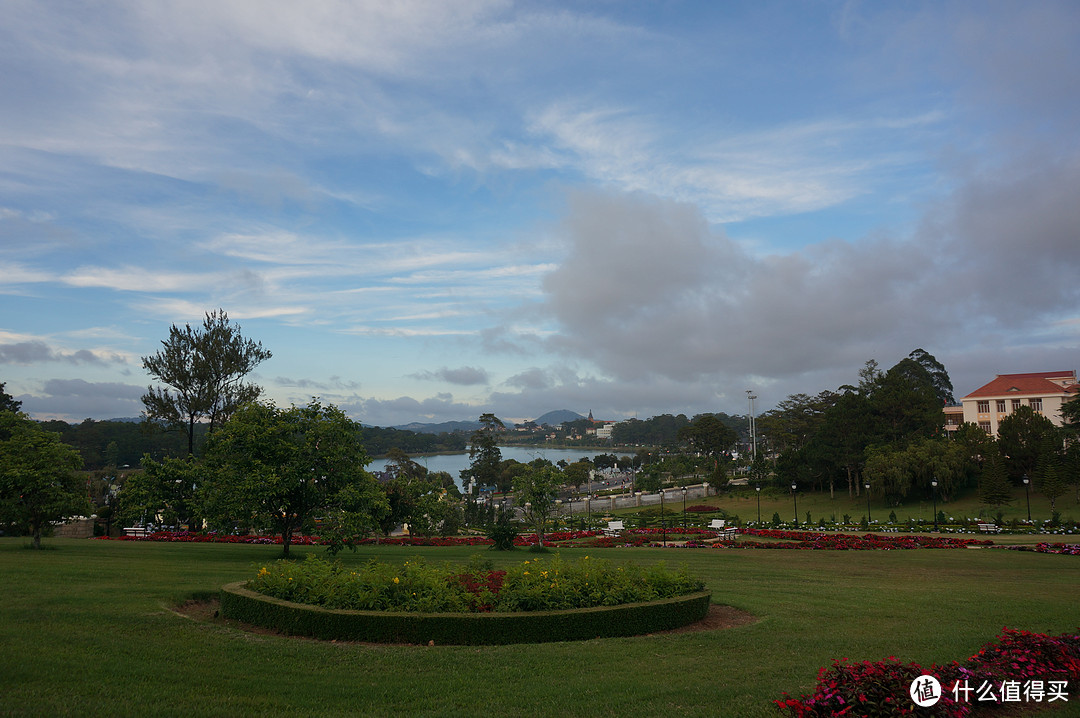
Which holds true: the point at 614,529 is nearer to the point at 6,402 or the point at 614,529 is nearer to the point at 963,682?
the point at 963,682

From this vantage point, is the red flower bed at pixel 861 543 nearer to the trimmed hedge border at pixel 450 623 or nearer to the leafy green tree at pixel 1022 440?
the trimmed hedge border at pixel 450 623

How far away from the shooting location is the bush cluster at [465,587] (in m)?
8.45

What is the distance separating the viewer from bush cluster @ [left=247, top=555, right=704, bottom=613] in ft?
27.7

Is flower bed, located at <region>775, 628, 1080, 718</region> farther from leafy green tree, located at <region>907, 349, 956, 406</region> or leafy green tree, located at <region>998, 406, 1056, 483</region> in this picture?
leafy green tree, located at <region>907, 349, 956, 406</region>

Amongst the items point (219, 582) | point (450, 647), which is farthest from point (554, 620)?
point (219, 582)

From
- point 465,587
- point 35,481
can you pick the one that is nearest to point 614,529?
point 465,587

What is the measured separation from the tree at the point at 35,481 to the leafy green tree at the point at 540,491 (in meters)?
13.4

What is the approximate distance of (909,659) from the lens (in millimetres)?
7230

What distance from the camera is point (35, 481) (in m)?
16.0

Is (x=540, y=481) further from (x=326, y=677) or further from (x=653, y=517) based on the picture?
(x=653, y=517)

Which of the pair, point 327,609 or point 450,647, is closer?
point 450,647

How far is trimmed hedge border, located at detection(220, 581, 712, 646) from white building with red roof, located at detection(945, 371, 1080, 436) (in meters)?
64.8

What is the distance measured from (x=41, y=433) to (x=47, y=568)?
6341 mm

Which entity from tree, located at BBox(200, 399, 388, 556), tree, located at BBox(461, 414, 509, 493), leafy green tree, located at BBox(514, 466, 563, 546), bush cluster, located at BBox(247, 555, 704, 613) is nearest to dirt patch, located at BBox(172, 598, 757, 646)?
bush cluster, located at BBox(247, 555, 704, 613)
